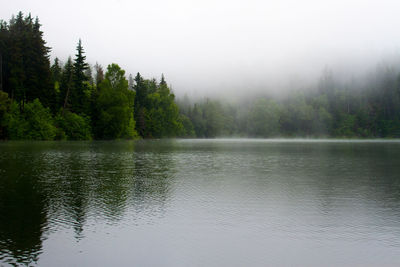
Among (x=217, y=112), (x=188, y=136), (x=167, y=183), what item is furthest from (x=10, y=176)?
(x=217, y=112)

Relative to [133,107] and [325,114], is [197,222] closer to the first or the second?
[133,107]

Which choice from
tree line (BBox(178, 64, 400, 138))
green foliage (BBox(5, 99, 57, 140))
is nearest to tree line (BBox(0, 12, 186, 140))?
green foliage (BBox(5, 99, 57, 140))

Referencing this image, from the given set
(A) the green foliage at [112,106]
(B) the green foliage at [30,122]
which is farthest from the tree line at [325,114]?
(B) the green foliage at [30,122]

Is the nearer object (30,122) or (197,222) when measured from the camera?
(197,222)

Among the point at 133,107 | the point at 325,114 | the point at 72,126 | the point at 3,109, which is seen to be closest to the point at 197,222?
Result: the point at 3,109

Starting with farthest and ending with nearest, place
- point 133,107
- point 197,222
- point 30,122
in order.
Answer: point 133,107 < point 30,122 < point 197,222

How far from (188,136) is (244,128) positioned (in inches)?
1432

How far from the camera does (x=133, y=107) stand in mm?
108938

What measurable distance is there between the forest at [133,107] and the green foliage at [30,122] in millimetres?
193

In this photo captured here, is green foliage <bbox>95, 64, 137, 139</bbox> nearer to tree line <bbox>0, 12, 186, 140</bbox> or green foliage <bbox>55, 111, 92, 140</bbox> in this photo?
tree line <bbox>0, 12, 186, 140</bbox>

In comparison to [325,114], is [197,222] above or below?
below

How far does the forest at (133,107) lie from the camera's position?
7819 centimetres

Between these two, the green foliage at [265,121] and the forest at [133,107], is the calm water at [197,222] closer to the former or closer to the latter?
the forest at [133,107]

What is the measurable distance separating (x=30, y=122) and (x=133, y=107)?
37.2 metres
